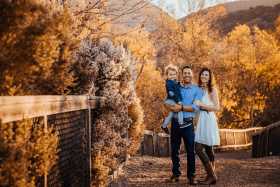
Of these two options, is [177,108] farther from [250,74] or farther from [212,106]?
[250,74]

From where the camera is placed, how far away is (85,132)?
3.72 m

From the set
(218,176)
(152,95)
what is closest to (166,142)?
(218,176)

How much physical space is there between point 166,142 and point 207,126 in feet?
29.3

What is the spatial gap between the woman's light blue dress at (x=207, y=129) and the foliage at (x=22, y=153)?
3135 mm

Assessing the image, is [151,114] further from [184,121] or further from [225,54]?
[184,121]

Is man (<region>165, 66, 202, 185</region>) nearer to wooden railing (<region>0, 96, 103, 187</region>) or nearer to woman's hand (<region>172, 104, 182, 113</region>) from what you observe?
woman's hand (<region>172, 104, 182, 113</region>)

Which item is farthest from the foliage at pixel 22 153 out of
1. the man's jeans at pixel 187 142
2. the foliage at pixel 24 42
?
the man's jeans at pixel 187 142

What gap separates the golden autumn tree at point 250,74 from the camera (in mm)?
19844

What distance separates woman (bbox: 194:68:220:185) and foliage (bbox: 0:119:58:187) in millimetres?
3132

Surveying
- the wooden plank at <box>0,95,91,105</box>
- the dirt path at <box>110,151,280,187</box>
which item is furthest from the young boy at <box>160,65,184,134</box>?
the wooden plank at <box>0,95,91,105</box>

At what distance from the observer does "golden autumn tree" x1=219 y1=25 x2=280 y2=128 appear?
1984 centimetres

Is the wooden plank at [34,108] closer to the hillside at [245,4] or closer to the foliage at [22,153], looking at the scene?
the foliage at [22,153]

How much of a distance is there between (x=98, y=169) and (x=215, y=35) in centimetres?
1817

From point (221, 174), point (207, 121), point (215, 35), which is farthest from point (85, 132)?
point (215, 35)
